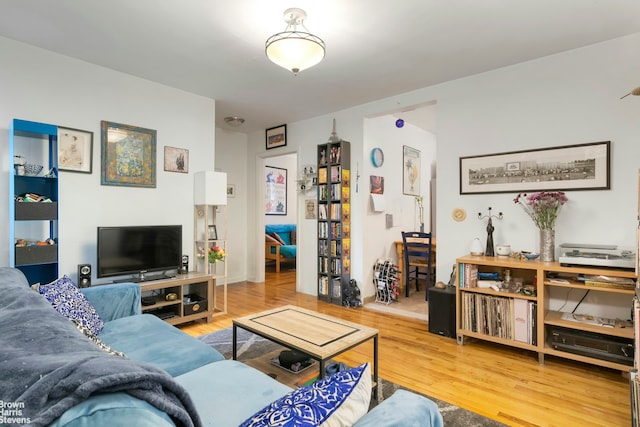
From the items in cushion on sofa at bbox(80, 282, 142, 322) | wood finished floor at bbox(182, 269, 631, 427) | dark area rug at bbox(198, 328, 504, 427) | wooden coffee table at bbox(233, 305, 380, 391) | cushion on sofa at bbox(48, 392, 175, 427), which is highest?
cushion on sofa at bbox(48, 392, 175, 427)

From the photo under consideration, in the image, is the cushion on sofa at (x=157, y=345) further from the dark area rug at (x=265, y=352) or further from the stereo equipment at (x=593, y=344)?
the stereo equipment at (x=593, y=344)

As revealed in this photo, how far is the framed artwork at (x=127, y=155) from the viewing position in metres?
3.21

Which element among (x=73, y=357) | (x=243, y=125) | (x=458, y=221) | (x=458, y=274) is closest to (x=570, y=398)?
(x=458, y=274)

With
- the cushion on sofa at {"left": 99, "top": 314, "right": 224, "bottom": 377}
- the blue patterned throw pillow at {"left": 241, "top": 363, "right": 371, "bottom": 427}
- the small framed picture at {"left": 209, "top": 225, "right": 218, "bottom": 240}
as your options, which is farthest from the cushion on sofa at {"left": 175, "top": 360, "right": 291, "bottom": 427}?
the small framed picture at {"left": 209, "top": 225, "right": 218, "bottom": 240}

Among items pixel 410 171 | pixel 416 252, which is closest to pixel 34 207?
pixel 416 252

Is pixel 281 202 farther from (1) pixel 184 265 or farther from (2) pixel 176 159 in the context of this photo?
(1) pixel 184 265

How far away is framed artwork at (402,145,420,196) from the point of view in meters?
5.25

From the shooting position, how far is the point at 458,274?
3.05 m

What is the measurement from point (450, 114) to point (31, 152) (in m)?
3.89

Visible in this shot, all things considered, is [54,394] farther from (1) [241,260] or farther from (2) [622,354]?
(1) [241,260]

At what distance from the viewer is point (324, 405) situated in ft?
2.78

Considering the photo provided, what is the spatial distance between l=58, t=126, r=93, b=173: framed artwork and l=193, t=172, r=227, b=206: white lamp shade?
1.03m

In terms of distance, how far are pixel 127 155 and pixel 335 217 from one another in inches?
97.1

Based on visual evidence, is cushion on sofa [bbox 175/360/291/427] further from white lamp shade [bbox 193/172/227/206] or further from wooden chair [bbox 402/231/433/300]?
wooden chair [bbox 402/231/433/300]
